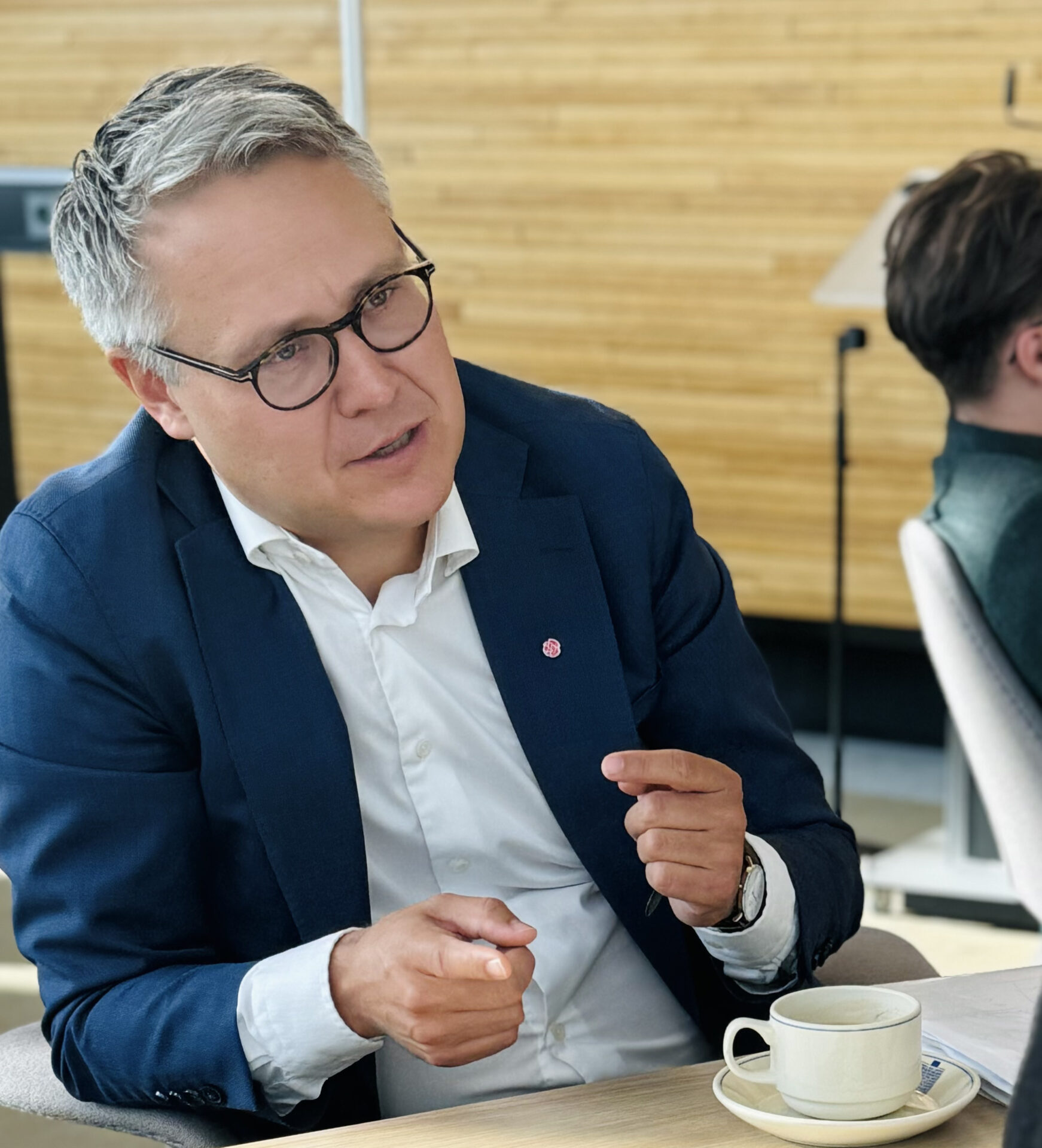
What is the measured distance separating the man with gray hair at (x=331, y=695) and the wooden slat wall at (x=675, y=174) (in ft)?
10.5

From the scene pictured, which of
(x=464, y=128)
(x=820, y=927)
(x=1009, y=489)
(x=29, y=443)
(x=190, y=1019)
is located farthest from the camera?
(x=29, y=443)

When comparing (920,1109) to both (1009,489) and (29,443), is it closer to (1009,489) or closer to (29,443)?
(1009,489)

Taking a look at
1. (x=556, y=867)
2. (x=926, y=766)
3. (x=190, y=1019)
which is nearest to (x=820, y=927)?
(x=556, y=867)

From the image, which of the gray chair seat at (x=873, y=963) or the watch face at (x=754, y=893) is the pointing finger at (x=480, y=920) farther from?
the gray chair seat at (x=873, y=963)

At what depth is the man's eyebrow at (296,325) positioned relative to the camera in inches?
54.4

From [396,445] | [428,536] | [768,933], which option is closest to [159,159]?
[396,445]

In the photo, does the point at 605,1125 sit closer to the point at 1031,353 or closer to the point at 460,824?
the point at 460,824

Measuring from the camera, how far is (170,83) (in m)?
1.42

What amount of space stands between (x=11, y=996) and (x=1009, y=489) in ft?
6.85

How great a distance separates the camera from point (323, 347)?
1.39 meters

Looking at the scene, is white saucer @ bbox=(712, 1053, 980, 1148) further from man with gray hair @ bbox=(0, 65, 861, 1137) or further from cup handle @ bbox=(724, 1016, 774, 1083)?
man with gray hair @ bbox=(0, 65, 861, 1137)

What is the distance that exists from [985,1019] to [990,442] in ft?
4.42

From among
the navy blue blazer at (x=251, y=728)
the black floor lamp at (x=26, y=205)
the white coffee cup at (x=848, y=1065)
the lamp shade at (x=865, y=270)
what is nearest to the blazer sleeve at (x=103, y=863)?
the navy blue blazer at (x=251, y=728)

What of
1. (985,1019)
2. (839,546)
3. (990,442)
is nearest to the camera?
(985,1019)
